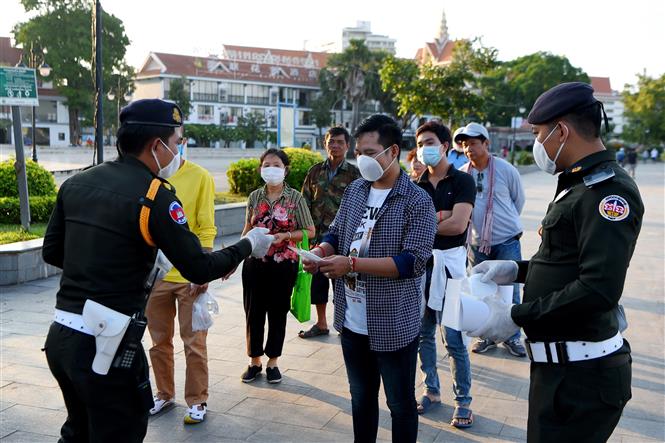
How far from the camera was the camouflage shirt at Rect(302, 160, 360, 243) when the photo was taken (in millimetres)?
5969

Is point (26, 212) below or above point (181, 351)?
above

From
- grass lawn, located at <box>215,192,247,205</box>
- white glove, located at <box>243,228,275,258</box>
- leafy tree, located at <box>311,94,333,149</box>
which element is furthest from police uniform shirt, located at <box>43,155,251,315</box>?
leafy tree, located at <box>311,94,333,149</box>

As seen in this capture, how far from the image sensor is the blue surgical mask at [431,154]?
4.47 m

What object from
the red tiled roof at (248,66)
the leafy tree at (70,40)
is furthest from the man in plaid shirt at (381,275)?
the red tiled roof at (248,66)

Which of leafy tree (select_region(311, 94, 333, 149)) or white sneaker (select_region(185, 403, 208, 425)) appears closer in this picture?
white sneaker (select_region(185, 403, 208, 425))

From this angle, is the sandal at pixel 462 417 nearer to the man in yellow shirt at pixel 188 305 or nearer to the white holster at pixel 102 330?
the man in yellow shirt at pixel 188 305

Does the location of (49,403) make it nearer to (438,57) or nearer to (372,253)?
(372,253)

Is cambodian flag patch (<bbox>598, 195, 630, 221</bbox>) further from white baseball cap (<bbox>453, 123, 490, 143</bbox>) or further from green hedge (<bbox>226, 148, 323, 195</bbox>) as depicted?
green hedge (<bbox>226, 148, 323, 195</bbox>)

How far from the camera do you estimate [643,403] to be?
4.61 meters

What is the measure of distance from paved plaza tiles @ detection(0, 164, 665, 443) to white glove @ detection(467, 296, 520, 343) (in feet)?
5.88

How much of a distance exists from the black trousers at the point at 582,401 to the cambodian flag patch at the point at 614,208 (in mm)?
536

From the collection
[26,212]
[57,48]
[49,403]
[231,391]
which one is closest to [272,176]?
[231,391]

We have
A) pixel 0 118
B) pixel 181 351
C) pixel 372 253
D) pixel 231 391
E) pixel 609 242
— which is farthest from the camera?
pixel 0 118

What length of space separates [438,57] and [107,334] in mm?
101027
